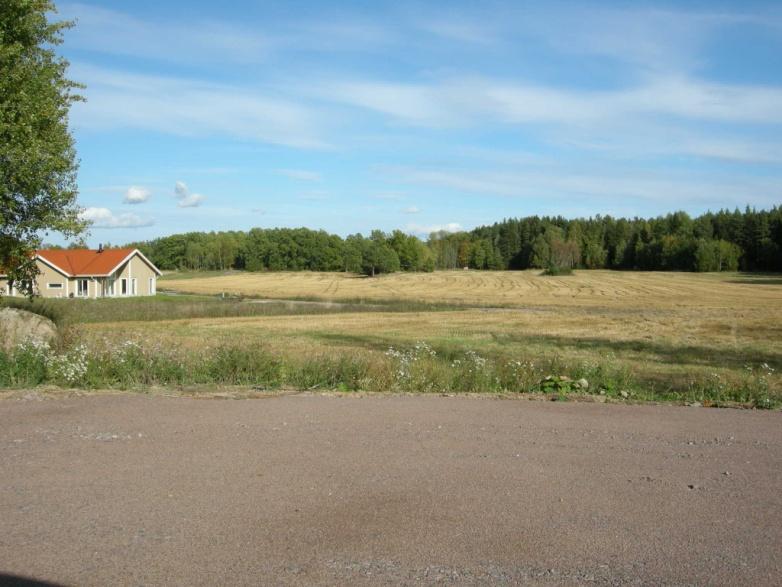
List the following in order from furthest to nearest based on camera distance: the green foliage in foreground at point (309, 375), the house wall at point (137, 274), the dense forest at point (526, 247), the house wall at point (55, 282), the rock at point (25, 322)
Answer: the dense forest at point (526, 247)
the house wall at point (137, 274)
the house wall at point (55, 282)
the rock at point (25, 322)
the green foliage in foreground at point (309, 375)

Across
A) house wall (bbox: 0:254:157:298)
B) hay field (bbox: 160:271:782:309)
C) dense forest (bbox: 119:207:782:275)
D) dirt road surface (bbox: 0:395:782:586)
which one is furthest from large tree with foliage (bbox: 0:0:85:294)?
dense forest (bbox: 119:207:782:275)

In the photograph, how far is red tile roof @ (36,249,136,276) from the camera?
219 feet

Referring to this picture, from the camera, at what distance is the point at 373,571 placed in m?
4.70

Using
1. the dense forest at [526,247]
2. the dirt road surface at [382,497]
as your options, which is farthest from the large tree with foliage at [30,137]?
the dense forest at [526,247]

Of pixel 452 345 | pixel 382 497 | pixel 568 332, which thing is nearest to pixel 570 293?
pixel 568 332

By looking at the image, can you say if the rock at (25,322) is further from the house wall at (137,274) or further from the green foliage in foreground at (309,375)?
the house wall at (137,274)

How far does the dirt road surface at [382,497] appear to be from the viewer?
4.79m

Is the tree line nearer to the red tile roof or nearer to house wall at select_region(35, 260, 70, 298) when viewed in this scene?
the red tile roof

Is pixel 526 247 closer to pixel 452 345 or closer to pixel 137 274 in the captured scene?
pixel 137 274

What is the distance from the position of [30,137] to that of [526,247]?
504 ft

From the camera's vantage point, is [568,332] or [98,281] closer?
[568,332]

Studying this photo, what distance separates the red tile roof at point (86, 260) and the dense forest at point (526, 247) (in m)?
64.3

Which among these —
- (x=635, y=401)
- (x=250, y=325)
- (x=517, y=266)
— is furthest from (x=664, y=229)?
(x=635, y=401)

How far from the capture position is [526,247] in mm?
163500
